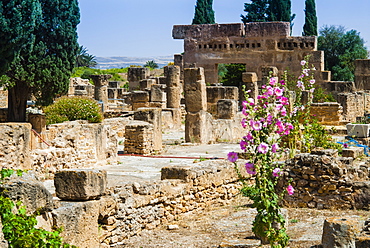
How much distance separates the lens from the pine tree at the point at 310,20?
48.5m

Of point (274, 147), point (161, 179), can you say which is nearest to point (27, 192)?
point (274, 147)

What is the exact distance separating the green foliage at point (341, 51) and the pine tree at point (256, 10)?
5.44m

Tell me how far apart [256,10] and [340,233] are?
44800 millimetres

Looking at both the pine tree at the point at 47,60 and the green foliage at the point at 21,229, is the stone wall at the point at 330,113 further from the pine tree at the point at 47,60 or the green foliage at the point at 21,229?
the green foliage at the point at 21,229

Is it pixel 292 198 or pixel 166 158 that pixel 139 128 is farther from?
pixel 292 198

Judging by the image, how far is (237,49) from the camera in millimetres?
32750

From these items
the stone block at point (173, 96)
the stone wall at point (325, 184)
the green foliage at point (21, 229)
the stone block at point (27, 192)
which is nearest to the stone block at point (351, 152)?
the stone wall at point (325, 184)

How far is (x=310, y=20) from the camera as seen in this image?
48875 mm

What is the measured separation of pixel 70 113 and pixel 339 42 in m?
28.0

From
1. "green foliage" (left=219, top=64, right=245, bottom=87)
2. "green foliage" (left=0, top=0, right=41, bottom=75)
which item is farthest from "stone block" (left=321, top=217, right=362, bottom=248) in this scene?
"green foliage" (left=219, top=64, right=245, bottom=87)

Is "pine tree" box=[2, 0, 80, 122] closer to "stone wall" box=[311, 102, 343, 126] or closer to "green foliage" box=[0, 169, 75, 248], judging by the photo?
"stone wall" box=[311, 102, 343, 126]

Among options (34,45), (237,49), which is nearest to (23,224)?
(34,45)

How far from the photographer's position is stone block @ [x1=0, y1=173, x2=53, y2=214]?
233 inches

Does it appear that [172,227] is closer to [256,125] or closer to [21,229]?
[256,125]
